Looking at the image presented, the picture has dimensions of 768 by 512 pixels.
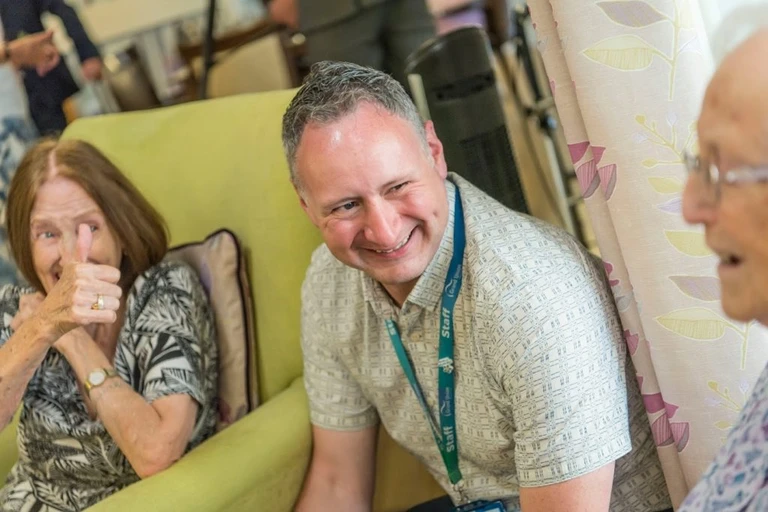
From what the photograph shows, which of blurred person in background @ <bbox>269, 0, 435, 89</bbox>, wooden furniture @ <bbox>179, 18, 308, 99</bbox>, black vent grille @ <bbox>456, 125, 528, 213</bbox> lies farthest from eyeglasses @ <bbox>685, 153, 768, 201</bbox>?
wooden furniture @ <bbox>179, 18, 308, 99</bbox>

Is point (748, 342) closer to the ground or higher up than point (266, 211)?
closer to the ground

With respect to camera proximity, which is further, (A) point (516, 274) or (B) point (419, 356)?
(B) point (419, 356)

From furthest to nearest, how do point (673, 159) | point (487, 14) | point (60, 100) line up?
1. point (487, 14)
2. point (60, 100)
3. point (673, 159)

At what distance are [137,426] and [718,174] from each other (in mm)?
1049

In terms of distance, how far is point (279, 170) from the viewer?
1.67 meters

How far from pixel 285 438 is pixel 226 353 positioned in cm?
27

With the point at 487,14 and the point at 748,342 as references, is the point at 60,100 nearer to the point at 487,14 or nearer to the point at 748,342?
the point at 487,14

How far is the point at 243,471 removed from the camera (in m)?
1.40

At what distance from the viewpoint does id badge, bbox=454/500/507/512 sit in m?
1.29

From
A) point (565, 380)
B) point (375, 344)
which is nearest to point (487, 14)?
point (375, 344)

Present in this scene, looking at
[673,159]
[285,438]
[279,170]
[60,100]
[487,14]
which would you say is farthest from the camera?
[487,14]

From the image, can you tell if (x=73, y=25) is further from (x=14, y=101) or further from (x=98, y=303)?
(x=98, y=303)

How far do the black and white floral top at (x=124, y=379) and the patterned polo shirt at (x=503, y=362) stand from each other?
0.24 meters

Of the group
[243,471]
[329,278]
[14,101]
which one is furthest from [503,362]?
[14,101]
